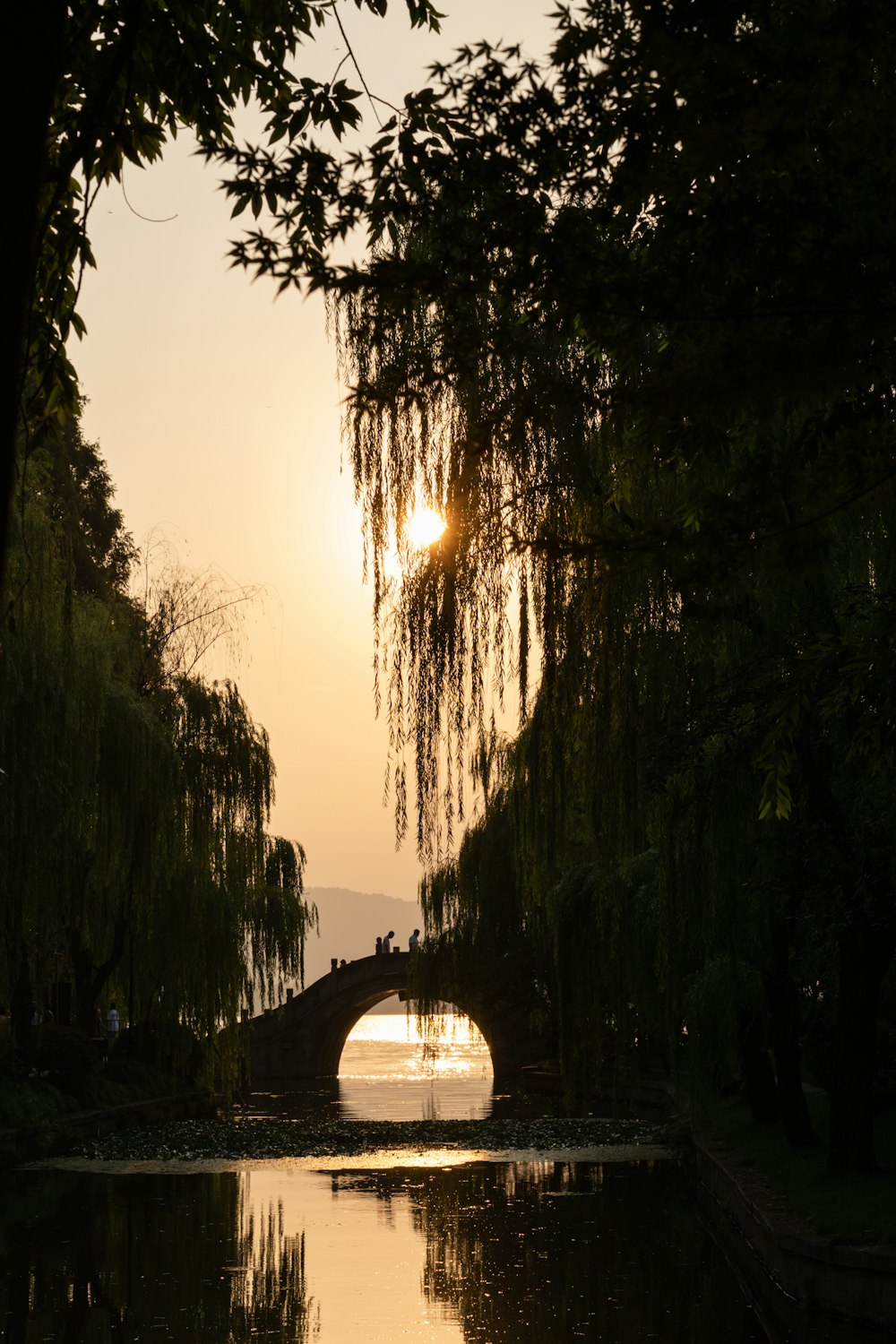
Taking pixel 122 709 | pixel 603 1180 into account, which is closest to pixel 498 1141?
pixel 603 1180

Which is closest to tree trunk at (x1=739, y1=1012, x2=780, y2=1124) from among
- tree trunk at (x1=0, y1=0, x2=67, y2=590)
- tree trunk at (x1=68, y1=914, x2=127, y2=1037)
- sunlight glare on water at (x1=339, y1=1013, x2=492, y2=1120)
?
sunlight glare on water at (x1=339, y1=1013, x2=492, y2=1120)

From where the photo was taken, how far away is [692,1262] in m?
14.4

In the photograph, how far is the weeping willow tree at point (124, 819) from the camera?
19906mm

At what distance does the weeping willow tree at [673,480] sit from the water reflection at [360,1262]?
8.45ft

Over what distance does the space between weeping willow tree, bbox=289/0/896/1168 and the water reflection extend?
101 inches

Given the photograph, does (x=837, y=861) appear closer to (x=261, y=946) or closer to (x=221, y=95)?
(x=221, y=95)

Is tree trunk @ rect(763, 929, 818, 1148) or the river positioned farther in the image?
tree trunk @ rect(763, 929, 818, 1148)

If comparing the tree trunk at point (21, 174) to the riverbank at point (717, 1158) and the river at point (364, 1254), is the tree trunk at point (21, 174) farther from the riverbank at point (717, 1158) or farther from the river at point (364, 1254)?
the riverbank at point (717, 1158)

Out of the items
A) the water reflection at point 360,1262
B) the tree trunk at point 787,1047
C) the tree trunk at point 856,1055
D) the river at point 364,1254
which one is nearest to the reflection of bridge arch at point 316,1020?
the river at point 364,1254

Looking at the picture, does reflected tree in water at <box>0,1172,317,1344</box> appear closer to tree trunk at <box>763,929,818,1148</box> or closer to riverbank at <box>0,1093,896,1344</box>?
riverbank at <box>0,1093,896,1344</box>

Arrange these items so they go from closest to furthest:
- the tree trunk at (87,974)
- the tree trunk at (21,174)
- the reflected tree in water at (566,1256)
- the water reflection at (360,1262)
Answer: the tree trunk at (21,174), the water reflection at (360,1262), the reflected tree in water at (566,1256), the tree trunk at (87,974)

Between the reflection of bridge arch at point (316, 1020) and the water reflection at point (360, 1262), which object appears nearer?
the water reflection at point (360, 1262)

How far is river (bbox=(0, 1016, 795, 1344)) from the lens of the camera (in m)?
11.4

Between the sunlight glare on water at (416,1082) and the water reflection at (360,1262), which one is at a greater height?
the sunlight glare on water at (416,1082)
